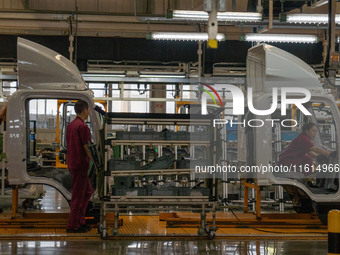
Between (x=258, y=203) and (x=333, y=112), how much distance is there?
1.79 m

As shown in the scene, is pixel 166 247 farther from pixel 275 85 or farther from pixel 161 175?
pixel 275 85

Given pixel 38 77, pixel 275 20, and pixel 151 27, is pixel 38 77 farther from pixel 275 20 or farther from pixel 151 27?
pixel 151 27

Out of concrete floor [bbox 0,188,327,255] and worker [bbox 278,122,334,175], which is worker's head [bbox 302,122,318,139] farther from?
concrete floor [bbox 0,188,327,255]

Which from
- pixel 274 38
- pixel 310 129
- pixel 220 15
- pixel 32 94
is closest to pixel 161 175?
pixel 32 94

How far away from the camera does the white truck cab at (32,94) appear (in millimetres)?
8594

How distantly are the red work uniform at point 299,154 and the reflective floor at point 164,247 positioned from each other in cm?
150

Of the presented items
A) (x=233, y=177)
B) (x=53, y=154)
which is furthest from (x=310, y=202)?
(x=53, y=154)

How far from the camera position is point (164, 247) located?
25.3ft

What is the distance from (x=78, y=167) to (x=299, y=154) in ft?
11.4

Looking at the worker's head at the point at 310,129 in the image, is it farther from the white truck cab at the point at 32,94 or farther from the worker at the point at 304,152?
the white truck cab at the point at 32,94

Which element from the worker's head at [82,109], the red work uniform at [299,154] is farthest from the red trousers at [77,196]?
the red work uniform at [299,154]

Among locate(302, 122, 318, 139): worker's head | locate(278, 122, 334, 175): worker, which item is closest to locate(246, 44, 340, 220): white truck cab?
locate(278, 122, 334, 175): worker

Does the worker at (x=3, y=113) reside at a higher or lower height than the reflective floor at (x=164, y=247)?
higher

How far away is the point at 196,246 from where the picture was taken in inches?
307
